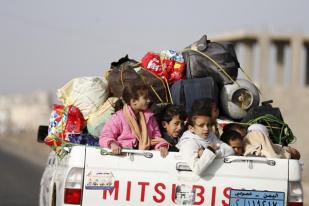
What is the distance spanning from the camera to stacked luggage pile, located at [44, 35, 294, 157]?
29.8 ft

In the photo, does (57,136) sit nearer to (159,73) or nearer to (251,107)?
(159,73)

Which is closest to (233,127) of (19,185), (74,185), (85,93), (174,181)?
(174,181)

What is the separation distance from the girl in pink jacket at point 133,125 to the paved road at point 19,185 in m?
12.4

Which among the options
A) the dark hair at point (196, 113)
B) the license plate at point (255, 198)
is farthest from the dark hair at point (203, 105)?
the license plate at point (255, 198)

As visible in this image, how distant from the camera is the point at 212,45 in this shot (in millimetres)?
10156

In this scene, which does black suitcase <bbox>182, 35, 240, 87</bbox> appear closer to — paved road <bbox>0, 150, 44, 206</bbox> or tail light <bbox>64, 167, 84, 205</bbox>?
tail light <bbox>64, 167, 84, 205</bbox>

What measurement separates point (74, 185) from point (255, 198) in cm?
144

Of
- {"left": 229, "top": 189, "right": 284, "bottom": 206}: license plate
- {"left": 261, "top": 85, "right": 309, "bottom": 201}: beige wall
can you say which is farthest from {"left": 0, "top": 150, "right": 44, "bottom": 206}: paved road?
{"left": 229, "top": 189, "right": 284, "bottom": 206}: license plate

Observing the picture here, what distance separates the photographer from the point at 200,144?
7883mm

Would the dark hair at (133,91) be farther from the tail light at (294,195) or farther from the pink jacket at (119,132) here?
the tail light at (294,195)

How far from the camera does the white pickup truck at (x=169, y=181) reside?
749cm

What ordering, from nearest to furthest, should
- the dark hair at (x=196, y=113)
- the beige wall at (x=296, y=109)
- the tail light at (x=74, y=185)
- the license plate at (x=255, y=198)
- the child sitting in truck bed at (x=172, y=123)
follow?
1. the tail light at (x=74, y=185)
2. the license plate at (x=255, y=198)
3. the dark hair at (x=196, y=113)
4. the child sitting in truck bed at (x=172, y=123)
5. the beige wall at (x=296, y=109)

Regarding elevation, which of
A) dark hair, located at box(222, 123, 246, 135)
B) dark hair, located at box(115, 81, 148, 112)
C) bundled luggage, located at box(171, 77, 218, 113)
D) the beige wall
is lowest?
dark hair, located at box(222, 123, 246, 135)

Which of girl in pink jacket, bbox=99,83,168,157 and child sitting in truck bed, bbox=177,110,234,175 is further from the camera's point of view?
girl in pink jacket, bbox=99,83,168,157
